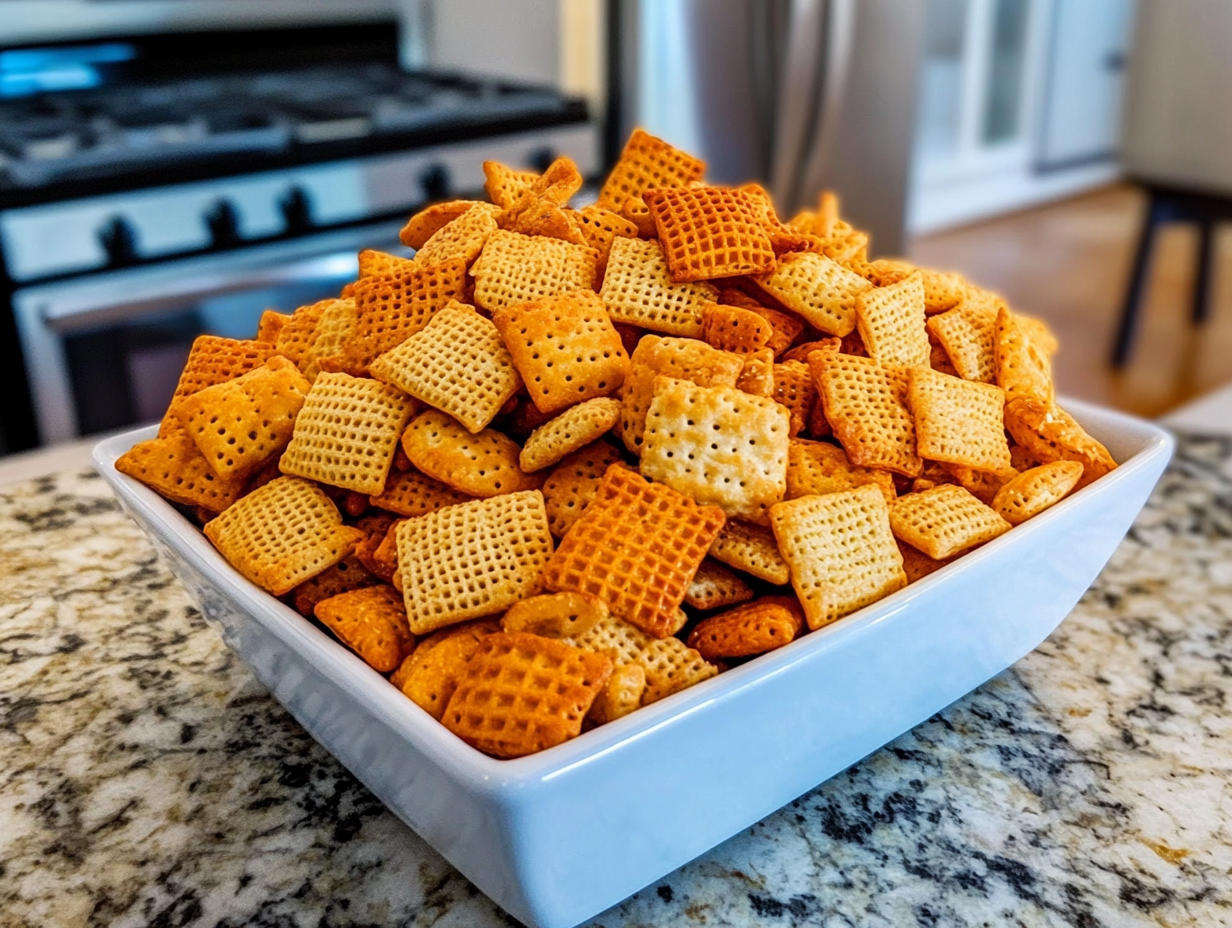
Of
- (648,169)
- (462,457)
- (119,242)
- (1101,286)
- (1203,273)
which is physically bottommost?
(1101,286)

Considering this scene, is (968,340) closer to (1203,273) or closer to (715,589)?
(715,589)

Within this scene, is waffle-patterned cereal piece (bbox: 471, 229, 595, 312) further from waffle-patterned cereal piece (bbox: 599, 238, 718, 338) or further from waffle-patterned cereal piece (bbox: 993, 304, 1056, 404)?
waffle-patterned cereal piece (bbox: 993, 304, 1056, 404)

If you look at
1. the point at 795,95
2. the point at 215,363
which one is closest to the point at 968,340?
the point at 215,363

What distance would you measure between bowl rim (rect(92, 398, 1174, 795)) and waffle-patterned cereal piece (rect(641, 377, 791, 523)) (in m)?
0.08

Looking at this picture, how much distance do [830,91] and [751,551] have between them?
1930 mm

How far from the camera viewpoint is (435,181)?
2.02 meters

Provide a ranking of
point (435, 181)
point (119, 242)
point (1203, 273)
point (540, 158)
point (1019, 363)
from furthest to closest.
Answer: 1. point (1203, 273)
2. point (540, 158)
3. point (435, 181)
4. point (119, 242)
5. point (1019, 363)

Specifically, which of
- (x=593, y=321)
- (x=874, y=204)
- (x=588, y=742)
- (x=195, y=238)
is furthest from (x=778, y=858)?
(x=874, y=204)

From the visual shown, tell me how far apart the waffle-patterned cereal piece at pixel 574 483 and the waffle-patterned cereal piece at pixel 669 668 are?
91mm

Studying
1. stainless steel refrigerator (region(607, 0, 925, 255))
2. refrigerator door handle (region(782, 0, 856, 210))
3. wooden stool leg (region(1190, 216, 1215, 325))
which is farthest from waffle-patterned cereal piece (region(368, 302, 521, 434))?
wooden stool leg (region(1190, 216, 1215, 325))

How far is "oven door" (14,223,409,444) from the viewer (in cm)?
176

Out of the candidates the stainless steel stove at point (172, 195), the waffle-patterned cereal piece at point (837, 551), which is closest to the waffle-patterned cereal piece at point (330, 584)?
the waffle-patterned cereal piece at point (837, 551)

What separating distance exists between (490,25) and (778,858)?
7.32 ft

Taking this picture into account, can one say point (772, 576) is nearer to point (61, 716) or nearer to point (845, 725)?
point (845, 725)
